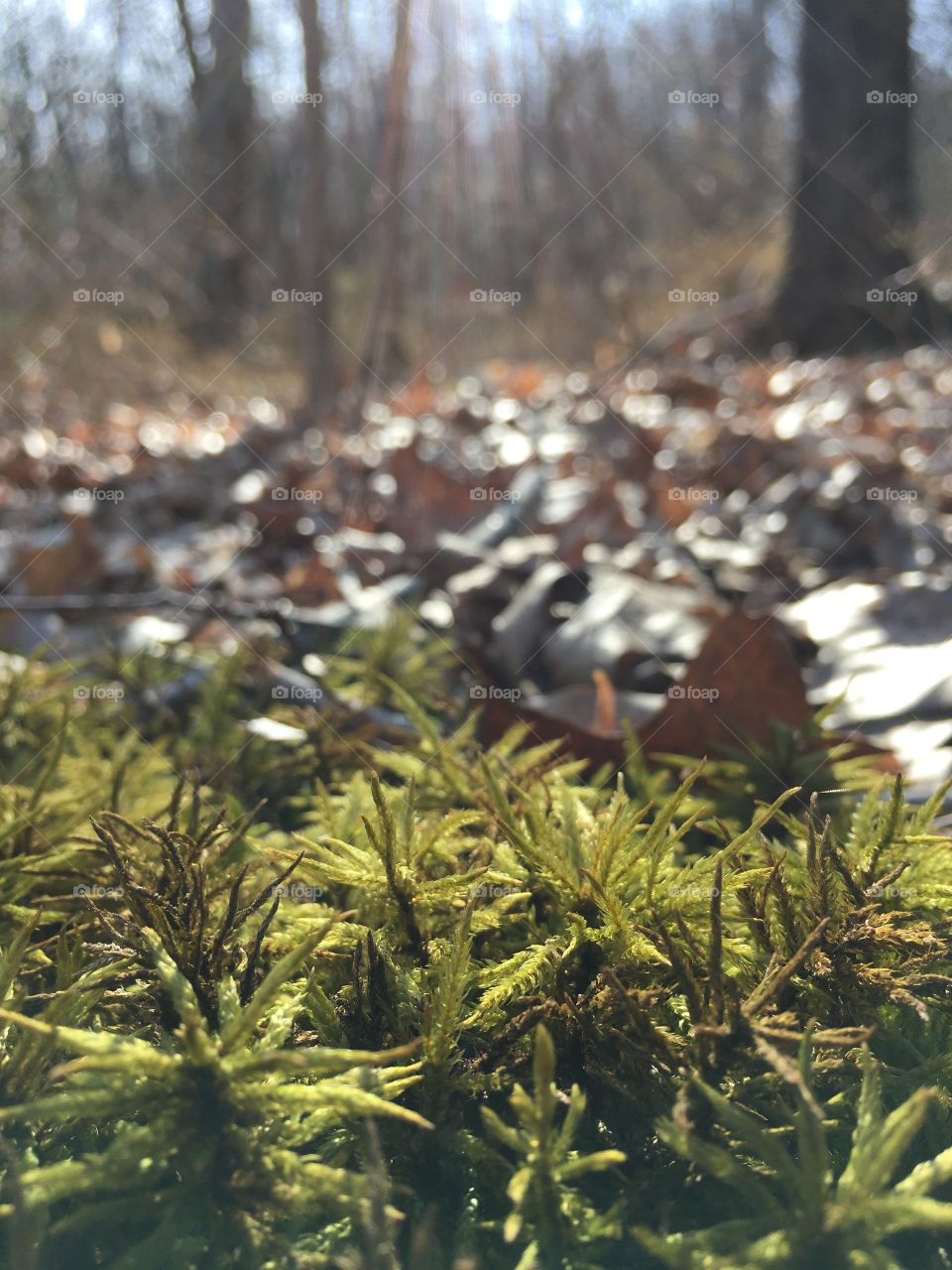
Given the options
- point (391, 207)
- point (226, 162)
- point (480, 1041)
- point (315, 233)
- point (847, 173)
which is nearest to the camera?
point (480, 1041)

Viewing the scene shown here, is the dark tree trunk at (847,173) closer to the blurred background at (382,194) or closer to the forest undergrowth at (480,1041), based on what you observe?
the blurred background at (382,194)

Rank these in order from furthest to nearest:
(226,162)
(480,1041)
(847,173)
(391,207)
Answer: (226,162)
(847,173)
(391,207)
(480,1041)

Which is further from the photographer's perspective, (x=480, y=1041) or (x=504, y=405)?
(x=504, y=405)

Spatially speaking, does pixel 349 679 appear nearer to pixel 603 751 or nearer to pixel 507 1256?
pixel 603 751

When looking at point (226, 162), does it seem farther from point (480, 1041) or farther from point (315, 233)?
point (480, 1041)

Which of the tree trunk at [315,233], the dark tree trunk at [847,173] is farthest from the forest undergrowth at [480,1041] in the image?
the dark tree trunk at [847,173]

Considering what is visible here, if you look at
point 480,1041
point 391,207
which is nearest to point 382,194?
point 391,207

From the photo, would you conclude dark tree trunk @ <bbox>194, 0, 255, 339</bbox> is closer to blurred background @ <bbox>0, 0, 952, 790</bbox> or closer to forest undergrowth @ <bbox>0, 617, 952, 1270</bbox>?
blurred background @ <bbox>0, 0, 952, 790</bbox>
